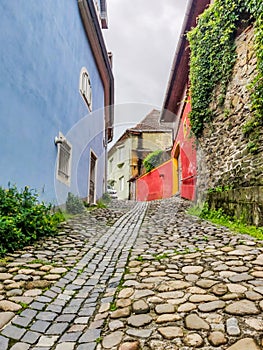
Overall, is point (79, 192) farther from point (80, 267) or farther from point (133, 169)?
point (133, 169)

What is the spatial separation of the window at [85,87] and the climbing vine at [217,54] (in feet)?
10.1

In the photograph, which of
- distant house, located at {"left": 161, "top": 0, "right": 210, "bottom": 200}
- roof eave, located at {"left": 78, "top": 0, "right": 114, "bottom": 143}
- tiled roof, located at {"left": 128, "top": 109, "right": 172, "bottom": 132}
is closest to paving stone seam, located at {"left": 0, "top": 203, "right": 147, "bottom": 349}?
distant house, located at {"left": 161, "top": 0, "right": 210, "bottom": 200}

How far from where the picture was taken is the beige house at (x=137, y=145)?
2283 centimetres

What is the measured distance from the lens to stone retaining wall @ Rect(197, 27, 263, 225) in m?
4.12

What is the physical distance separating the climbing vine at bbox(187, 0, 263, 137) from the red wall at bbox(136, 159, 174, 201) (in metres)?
6.73

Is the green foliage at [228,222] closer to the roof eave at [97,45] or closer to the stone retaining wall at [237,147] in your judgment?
the stone retaining wall at [237,147]

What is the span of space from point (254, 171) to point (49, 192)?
12.5ft

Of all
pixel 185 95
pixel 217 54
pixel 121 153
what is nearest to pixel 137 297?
pixel 217 54

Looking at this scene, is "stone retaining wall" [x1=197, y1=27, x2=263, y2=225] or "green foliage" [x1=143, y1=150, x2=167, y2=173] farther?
"green foliage" [x1=143, y1=150, x2=167, y2=173]

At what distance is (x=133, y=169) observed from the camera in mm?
23953

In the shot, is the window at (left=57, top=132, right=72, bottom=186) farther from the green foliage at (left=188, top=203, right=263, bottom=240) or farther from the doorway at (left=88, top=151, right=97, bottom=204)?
the green foliage at (left=188, top=203, right=263, bottom=240)

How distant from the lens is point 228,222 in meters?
4.51

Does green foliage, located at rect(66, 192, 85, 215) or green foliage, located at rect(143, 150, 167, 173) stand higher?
green foliage, located at rect(143, 150, 167, 173)

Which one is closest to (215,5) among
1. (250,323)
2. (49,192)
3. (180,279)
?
(49,192)
